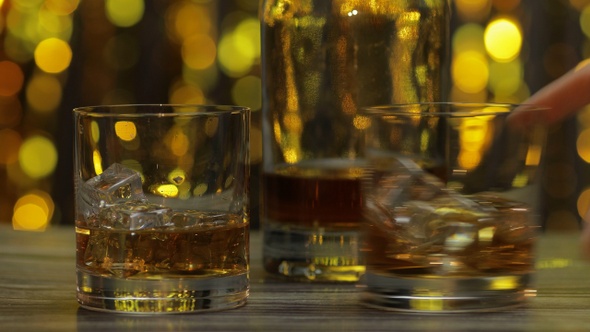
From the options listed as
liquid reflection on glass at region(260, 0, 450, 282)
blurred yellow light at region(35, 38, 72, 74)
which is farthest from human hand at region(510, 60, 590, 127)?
blurred yellow light at region(35, 38, 72, 74)

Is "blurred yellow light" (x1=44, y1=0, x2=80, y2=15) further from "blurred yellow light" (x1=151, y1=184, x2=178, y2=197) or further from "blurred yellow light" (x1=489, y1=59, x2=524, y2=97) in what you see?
"blurred yellow light" (x1=151, y1=184, x2=178, y2=197)

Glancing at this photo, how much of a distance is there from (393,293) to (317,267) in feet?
0.66

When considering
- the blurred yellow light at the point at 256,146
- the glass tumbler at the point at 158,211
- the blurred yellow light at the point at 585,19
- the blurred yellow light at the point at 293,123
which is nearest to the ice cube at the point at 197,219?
the glass tumbler at the point at 158,211

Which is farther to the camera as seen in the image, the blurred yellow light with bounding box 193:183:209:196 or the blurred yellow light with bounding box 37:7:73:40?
the blurred yellow light with bounding box 37:7:73:40

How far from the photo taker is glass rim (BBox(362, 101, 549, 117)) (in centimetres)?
87

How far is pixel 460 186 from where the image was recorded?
2.82 feet

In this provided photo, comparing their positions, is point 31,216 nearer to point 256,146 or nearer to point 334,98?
point 256,146

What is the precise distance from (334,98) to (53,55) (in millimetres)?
1680

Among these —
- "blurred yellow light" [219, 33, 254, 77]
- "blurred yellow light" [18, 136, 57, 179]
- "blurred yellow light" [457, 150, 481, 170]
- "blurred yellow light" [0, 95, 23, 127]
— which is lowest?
"blurred yellow light" [18, 136, 57, 179]

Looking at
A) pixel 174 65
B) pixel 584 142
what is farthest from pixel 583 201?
pixel 174 65

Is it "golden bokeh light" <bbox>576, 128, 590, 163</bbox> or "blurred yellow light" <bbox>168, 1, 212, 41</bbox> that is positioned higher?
"blurred yellow light" <bbox>168, 1, 212, 41</bbox>

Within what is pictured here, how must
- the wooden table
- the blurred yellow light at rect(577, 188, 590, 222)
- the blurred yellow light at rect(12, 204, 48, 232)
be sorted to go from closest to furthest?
the wooden table < the blurred yellow light at rect(577, 188, 590, 222) < the blurred yellow light at rect(12, 204, 48, 232)

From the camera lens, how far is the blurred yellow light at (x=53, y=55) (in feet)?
8.63

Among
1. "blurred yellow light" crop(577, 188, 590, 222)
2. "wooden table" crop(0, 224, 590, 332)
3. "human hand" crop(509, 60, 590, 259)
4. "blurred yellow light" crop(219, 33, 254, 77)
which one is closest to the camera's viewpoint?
"wooden table" crop(0, 224, 590, 332)
